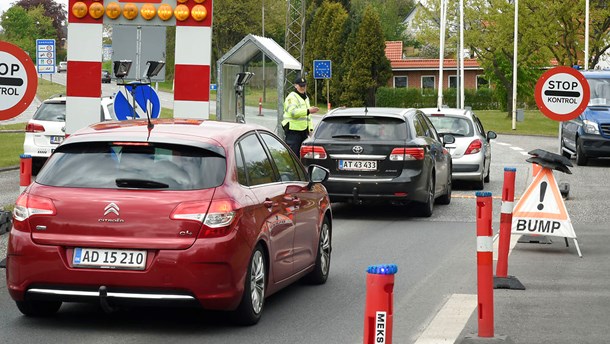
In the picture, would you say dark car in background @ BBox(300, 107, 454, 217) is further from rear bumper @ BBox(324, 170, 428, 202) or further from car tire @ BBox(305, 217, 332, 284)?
car tire @ BBox(305, 217, 332, 284)

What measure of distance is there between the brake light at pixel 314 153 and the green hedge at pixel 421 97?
81017mm

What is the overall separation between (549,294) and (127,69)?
18.3ft

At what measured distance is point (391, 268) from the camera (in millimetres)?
4926

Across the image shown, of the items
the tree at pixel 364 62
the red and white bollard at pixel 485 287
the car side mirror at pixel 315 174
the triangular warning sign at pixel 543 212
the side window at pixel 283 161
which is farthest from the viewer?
the tree at pixel 364 62

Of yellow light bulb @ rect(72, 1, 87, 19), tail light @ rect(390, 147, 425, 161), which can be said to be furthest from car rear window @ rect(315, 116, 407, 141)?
yellow light bulb @ rect(72, 1, 87, 19)

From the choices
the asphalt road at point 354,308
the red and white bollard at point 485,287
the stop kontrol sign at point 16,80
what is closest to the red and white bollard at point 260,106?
the asphalt road at point 354,308

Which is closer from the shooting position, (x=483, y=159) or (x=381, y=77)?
(x=483, y=159)

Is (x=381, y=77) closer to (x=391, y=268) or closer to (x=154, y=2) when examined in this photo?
(x=154, y=2)

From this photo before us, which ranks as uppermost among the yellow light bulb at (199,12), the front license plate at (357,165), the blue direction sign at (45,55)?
the blue direction sign at (45,55)

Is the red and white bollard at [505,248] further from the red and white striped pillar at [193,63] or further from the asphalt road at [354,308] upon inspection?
the red and white striped pillar at [193,63]

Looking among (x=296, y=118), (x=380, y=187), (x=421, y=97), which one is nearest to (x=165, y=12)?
(x=380, y=187)

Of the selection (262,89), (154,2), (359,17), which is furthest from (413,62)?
(154,2)

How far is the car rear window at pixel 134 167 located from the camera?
327 inches

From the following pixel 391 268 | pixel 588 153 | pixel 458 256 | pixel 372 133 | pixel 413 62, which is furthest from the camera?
pixel 413 62
